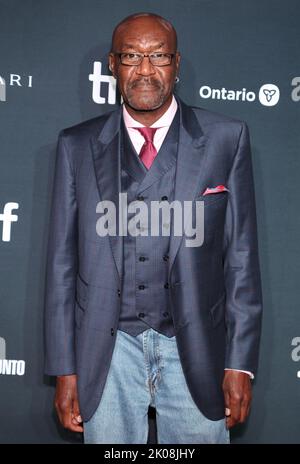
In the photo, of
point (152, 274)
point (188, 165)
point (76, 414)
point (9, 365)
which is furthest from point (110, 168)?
point (9, 365)

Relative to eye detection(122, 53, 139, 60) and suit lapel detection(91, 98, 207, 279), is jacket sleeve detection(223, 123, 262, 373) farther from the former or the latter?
eye detection(122, 53, 139, 60)

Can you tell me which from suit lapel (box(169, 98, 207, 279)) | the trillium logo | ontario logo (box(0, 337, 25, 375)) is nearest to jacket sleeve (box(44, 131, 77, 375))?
suit lapel (box(169, 98, 207, 279))

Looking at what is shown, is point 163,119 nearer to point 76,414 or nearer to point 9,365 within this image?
point 76,414

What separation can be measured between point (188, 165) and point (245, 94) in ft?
2.31

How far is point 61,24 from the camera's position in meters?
2.65

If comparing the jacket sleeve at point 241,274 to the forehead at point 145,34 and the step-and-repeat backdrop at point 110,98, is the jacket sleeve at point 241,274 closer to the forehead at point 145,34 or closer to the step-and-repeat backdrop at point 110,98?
the forehead at point 145,34

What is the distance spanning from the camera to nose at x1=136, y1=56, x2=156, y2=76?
206cm

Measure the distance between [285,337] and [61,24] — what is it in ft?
4.79

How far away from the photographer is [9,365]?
276 cm

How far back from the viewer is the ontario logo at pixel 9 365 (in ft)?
8.99

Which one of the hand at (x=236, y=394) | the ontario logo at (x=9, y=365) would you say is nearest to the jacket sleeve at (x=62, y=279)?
the hand at (x=236, y=394)

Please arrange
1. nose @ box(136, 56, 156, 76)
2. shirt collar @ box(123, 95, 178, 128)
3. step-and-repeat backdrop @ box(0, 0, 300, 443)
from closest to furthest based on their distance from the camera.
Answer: nose @ box(136, 56, 156, 76) → shirt collar @ box(123, 95, 178, 128) → step-and-repeat backdrop @ box(0, 0, 300, 443)

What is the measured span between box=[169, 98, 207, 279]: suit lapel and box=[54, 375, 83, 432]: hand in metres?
0.47
